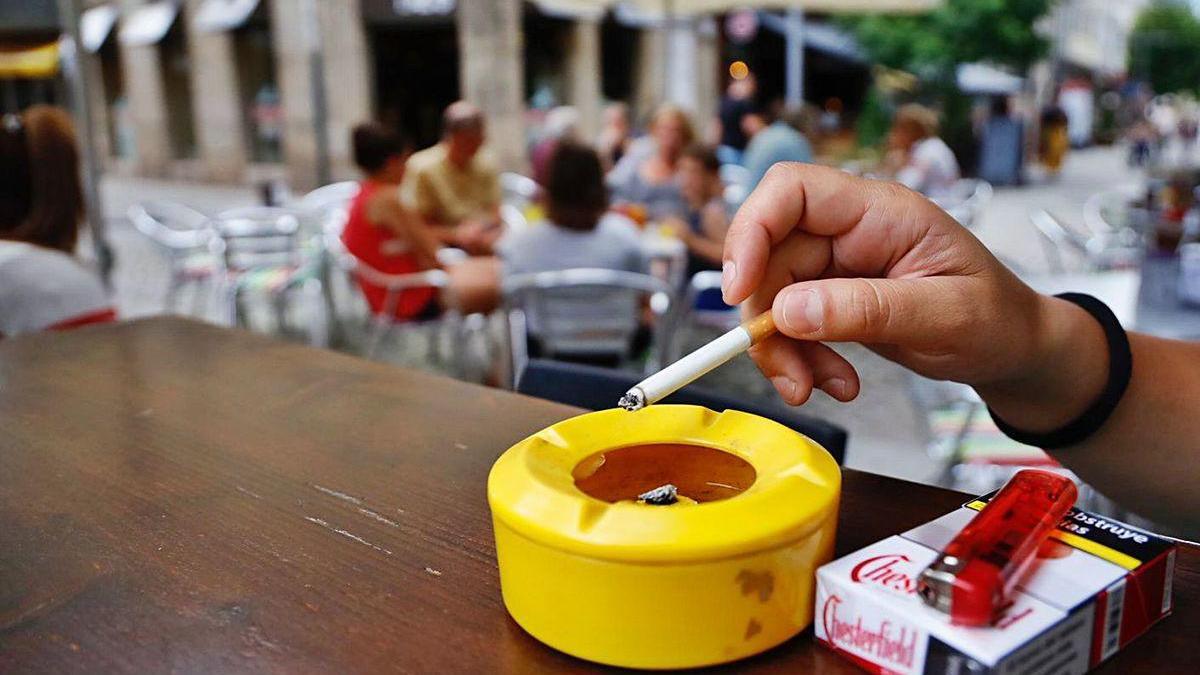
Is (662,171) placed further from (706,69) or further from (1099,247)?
(706,69)

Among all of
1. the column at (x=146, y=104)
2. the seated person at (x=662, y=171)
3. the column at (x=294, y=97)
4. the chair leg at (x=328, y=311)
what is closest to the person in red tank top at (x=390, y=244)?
the chair leg at (x=328, y=311)

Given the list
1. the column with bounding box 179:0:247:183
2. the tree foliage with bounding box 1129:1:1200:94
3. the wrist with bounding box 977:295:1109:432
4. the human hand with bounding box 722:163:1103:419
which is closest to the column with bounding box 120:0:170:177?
the column with bounding box 179:0:247:183

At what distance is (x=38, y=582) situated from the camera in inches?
33.1

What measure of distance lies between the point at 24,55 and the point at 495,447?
770 centimetres

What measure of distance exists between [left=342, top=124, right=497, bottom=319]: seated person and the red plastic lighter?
3.96 meters

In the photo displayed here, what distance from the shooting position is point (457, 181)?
6203mm

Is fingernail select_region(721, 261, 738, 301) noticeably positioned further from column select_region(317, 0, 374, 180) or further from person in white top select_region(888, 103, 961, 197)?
column select_region(317, 0, 374, 180)

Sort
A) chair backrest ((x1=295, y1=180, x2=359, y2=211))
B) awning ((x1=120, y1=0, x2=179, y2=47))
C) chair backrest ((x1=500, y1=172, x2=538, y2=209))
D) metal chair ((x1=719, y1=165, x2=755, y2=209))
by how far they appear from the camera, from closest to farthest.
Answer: chair backrest ((x1=295, y1=180, x2=359, y2=211))
metal chair ((x1=719, y1=165, x2=755, y2=209))
chair backrest ((x1=500, y1=172, x2=538, y2=209))
awning ((x1=120, y1=0, x2=179, y2=47))

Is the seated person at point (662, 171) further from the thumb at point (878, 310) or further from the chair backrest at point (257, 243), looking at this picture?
the thumb at point (878, 310)

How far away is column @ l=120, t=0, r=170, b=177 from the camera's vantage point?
647 inches

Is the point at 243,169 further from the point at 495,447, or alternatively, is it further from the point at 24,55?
the point at 495,447

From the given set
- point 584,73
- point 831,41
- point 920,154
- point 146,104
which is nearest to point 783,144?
point 920,154

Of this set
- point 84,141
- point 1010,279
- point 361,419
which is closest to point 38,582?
point 361,419

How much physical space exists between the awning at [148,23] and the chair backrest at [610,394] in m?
16.6
